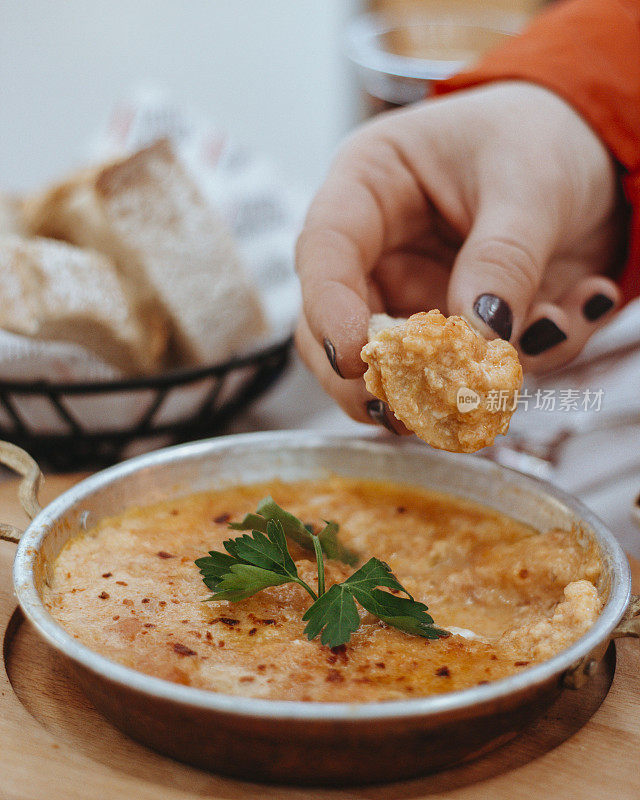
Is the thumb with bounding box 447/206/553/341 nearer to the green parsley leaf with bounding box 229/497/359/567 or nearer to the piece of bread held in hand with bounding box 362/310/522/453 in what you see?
the piece of bread held in hand with bounding box 362/310/522/453

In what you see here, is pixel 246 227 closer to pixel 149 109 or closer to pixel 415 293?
pixel 149 109

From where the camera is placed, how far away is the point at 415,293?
165 centimetres

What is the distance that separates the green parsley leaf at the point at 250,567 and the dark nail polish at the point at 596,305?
79 centimetres

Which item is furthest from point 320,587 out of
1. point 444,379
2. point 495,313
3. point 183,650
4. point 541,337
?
point 541,337

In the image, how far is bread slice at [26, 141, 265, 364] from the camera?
200cm

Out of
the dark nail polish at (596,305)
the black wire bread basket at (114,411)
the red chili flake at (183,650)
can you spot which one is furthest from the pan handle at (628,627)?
the black wire bread basket at (114,411)

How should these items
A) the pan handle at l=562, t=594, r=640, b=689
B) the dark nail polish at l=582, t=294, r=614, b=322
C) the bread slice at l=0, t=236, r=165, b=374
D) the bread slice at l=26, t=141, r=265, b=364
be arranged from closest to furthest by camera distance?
the pan handle at l=562, t=594, r=640, b=689
the dark nail polish at l=582, t=294, r=614, b=322
the bread slice at l=0, t=236, r=165, b=374
the bread slice at l=26, t=141, r=265, b=364

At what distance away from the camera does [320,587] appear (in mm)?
1030

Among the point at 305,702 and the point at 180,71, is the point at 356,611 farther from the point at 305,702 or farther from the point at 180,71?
the point at 180,71

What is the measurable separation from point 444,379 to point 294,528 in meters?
0.32

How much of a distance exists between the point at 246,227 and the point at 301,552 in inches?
59.2

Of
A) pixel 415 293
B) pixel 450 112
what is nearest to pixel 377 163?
pixel 450 112

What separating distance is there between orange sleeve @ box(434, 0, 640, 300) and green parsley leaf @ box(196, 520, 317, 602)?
3.44 feet

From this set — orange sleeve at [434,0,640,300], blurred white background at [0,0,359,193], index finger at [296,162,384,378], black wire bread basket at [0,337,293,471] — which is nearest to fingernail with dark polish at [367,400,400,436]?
index finger at [296,162,384,378]
